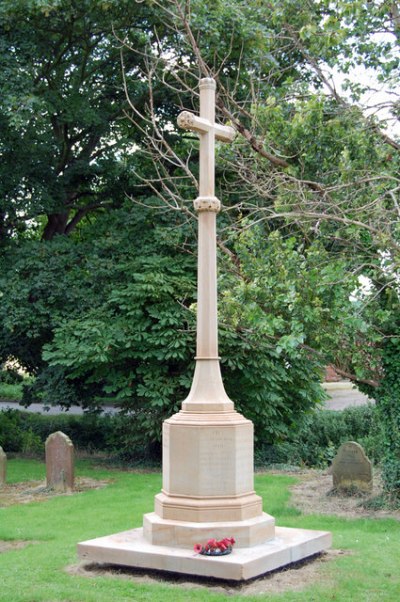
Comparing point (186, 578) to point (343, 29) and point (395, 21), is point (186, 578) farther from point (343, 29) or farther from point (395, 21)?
point (395, 21)

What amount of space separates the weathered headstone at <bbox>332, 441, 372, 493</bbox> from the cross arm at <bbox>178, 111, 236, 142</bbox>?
6674 millimetres

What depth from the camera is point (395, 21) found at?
10.9 meters

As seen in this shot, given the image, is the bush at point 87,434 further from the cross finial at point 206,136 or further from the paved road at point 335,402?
the cross finial at point 206,136

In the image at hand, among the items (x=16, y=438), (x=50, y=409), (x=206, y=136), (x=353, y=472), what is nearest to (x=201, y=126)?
(x=206, y=136)

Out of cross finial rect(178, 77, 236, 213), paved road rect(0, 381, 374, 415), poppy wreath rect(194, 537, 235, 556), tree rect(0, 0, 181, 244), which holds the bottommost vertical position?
poppy wreath rect(194, 537, 235, 556)

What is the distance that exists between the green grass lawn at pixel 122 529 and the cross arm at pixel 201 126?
4.79 m

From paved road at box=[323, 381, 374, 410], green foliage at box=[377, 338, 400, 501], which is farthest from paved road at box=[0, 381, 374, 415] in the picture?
green foliage at box=[377, 338, 400, 501]

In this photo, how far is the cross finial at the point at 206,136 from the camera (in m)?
8.58

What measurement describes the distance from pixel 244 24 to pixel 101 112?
4.03m

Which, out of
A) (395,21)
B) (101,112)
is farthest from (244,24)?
(395,21)

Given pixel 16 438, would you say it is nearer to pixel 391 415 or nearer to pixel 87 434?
pixel 87 434

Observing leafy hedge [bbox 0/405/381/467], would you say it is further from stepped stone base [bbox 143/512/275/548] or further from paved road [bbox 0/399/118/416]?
stepped stone base [bbox 143/512/275/548]

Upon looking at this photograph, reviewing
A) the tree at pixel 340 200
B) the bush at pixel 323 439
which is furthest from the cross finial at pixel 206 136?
the bush at pixel 323 439

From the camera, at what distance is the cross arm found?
8477 mm
